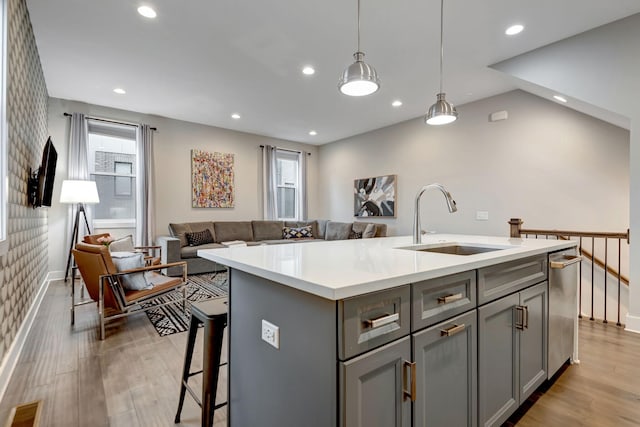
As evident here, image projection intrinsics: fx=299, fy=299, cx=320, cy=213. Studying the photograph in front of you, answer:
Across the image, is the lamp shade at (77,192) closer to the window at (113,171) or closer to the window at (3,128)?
the window at (113,171)

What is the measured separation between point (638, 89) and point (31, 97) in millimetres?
5788

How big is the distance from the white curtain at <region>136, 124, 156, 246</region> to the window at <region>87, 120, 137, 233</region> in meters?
0.16

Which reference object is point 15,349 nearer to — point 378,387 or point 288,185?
point 378,387

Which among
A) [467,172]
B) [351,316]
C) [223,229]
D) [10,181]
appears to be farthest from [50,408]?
[467,172]

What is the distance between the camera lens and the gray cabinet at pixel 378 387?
0.86 metres

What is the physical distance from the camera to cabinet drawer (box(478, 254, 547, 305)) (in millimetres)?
1354

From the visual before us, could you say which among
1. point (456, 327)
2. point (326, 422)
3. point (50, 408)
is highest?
point (456, 327)

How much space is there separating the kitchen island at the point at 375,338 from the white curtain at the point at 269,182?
5.30 m

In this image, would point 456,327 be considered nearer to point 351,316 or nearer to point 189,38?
point 351,316

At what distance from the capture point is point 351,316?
2.86ft

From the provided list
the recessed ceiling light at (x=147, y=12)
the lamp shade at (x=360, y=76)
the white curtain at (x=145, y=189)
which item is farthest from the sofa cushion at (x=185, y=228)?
the lamp shade at (x=360, y=76)

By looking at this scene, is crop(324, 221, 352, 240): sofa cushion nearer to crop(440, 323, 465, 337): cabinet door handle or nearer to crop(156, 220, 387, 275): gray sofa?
crop(156, 220, 387, 275): gray sofa

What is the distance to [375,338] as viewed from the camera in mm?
937

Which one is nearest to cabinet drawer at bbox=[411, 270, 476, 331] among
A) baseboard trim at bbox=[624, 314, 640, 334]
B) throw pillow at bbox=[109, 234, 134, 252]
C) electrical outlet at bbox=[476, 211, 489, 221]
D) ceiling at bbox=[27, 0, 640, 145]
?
ceiling at bbox=[27, 0, 640, 145]
